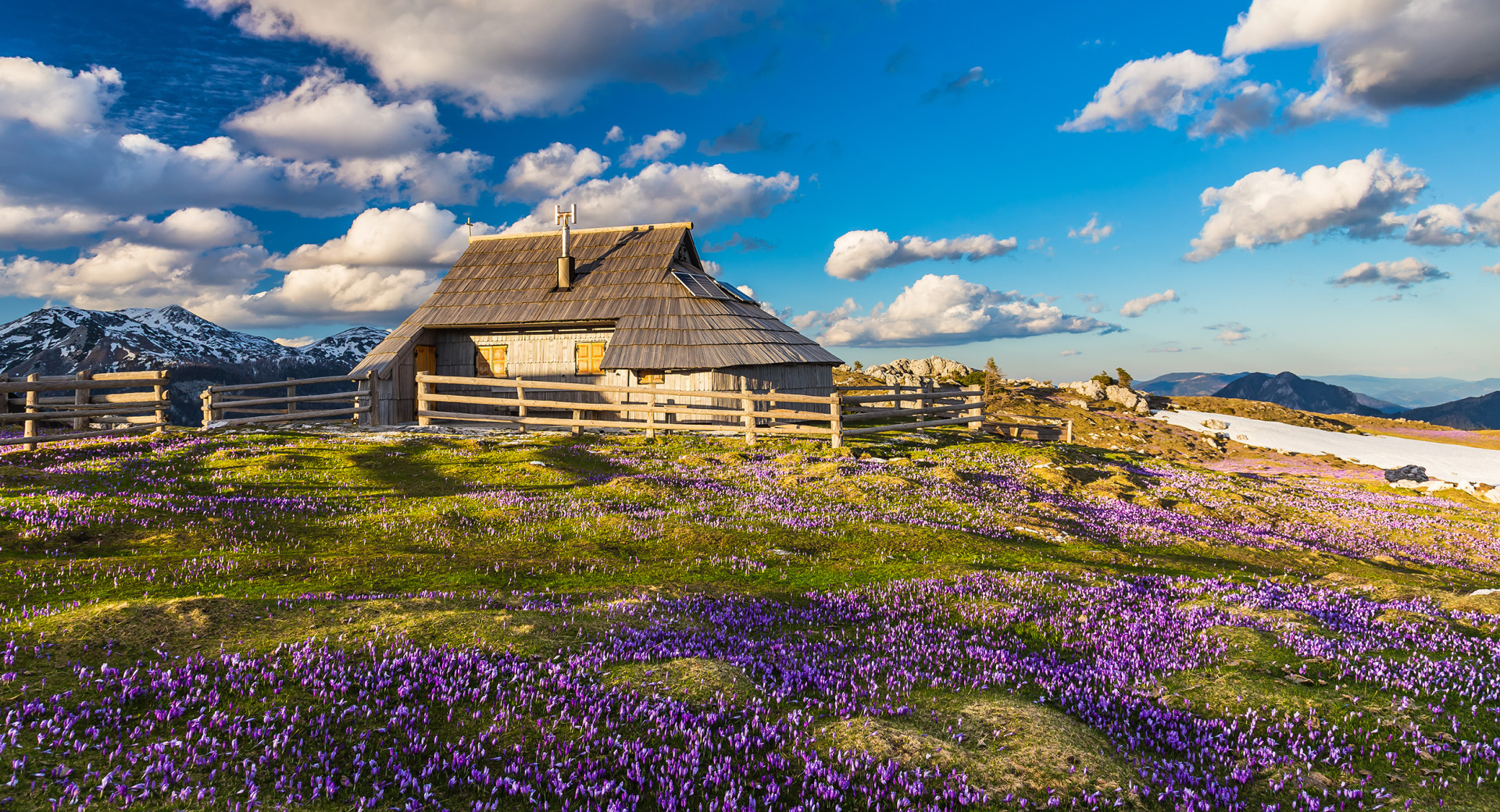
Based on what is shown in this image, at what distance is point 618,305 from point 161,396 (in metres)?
17.1

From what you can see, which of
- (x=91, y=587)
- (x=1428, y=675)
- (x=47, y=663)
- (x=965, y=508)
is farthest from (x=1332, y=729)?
(x=91, y=587)

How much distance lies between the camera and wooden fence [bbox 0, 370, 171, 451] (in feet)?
61.3

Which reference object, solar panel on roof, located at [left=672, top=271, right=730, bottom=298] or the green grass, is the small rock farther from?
solar panel on roof, located at [left=672, top=271, right=730, bottom=298]

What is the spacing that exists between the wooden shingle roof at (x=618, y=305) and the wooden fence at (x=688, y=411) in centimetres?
212

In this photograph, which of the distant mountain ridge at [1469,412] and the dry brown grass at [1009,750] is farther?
the distant mountain ridge at [1469,412]

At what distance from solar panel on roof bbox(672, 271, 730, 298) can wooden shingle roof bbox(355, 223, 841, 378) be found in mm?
406

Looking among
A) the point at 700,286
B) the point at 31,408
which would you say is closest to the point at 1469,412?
the point at 700,286

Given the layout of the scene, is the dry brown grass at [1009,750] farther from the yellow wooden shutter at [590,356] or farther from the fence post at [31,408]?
the yellow wooden shutter at [590,356]

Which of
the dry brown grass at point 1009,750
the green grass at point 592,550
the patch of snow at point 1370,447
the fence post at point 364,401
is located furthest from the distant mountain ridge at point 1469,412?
the dry brown grass at point 1009,750

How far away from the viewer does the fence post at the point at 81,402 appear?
20.4 meters

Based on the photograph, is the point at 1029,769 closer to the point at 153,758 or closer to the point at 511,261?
the point at 153,758

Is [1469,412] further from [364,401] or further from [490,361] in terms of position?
[364,401]

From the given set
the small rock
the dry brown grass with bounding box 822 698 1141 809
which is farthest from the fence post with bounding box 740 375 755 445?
the small rock

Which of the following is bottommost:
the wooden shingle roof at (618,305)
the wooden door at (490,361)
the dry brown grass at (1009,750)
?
the dry brown grass at (1009,750)
